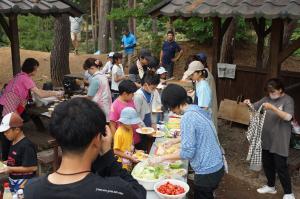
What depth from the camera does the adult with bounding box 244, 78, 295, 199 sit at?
18.9ft

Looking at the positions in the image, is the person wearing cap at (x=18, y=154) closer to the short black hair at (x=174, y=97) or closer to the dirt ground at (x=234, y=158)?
the short black hair at (x=174, y=97)

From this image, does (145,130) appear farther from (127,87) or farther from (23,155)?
(23,155)

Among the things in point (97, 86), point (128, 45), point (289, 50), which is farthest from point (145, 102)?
point (128, 45)

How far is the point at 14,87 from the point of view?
21.1ft

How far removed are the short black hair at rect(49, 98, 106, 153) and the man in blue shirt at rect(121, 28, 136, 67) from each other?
13.8 meters

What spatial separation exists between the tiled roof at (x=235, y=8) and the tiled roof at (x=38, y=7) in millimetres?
1854

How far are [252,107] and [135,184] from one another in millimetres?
4392

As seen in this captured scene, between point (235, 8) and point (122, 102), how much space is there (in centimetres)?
263

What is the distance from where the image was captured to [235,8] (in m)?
6.50

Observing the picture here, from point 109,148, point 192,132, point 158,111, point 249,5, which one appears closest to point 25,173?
point 192,132

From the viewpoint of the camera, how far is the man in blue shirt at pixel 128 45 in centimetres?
1569

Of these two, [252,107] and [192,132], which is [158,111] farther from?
[192,132]

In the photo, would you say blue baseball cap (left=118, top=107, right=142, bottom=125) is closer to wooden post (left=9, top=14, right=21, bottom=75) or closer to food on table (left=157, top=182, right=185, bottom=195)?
food on table (left=157, top=182, right=185, bottom=195)

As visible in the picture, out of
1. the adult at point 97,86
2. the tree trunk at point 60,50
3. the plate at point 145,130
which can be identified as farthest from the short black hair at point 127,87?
the tree trunk at point 60,50
